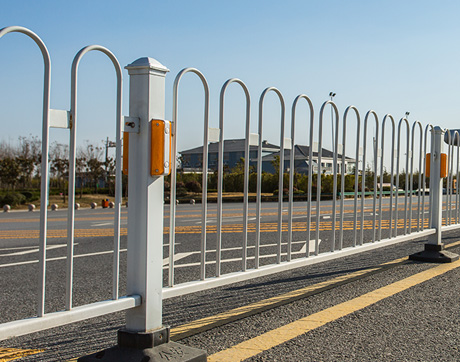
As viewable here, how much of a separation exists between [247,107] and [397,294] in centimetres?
198

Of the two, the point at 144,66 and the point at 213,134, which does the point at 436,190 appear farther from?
the point at 144,66

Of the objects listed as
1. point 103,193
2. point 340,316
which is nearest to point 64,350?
point 340,316

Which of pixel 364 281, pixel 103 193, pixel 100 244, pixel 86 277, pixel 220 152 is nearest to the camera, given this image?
pixel 220 152

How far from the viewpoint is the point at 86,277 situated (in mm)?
5688

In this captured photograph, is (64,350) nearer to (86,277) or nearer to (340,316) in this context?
(340,316)

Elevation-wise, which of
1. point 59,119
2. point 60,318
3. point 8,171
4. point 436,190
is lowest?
point 60,318

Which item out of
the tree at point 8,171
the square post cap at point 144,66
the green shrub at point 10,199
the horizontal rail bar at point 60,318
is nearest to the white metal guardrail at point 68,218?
the horizontal rail bar at point 60,318

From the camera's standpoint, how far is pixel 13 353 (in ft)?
9.91

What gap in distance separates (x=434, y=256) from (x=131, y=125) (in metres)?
4.35

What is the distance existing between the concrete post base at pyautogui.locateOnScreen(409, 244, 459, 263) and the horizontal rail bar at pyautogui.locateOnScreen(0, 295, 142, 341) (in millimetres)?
4125

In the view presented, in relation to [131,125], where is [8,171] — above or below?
above

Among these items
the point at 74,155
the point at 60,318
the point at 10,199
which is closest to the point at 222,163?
the point at 74,155

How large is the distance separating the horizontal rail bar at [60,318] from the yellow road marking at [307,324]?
56 cm

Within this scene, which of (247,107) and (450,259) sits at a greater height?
(247,107)
